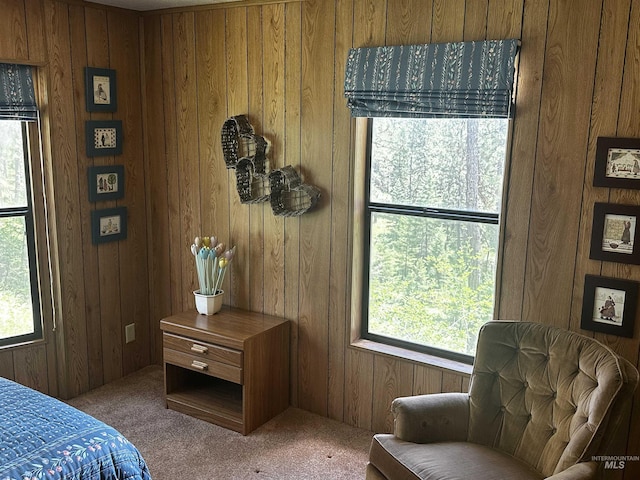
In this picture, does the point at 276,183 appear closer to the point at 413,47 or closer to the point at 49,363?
the point at 413,47

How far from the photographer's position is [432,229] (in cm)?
319

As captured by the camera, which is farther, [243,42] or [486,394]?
[243,42]

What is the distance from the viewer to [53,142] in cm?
355

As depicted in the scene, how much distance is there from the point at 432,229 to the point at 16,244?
2378mm

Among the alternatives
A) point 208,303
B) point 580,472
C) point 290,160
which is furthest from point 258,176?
point 580,472

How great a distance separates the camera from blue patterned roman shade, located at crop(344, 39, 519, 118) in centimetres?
272

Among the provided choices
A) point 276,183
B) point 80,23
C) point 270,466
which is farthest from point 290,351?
point 80,23

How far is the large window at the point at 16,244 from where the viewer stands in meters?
3.46

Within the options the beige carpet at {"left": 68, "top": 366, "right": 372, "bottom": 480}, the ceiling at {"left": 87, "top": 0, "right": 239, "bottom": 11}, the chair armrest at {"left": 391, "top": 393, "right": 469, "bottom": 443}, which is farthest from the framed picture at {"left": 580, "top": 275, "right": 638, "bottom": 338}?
the ceiling at {"left": 87, "top": 0, "right": 239, "bottom": 11}

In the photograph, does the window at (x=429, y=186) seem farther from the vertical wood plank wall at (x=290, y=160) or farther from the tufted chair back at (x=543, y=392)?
the tufted chair back at (x=543, y=392)

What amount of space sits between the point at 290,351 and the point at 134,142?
172 centimetres

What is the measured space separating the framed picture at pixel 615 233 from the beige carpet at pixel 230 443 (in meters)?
1.56

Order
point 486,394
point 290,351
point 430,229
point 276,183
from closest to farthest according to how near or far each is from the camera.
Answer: point 486,394 < point 430,229 < point 276,183 < point 290,351

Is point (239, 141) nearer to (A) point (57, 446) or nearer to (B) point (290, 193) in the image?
(B) point (290, 193)
